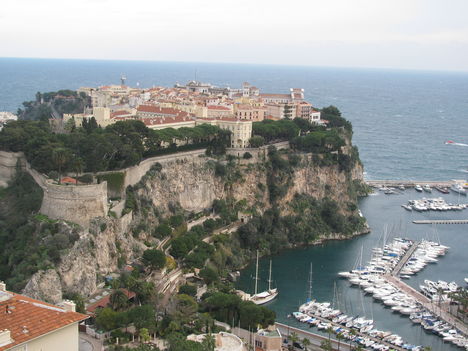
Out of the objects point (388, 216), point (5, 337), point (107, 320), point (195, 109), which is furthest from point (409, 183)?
point (5, 337)

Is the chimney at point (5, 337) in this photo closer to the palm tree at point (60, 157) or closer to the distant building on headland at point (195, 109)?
the palm tree at point (60, 157)

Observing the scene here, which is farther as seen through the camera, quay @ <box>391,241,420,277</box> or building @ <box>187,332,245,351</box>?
quay @ <box>391,241,420,277</box>

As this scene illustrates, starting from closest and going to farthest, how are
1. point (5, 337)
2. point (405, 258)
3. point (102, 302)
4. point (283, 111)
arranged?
1. point (5, 337)
2. point (102, 302)
3. point (405, 258)
4. point (283, 111)

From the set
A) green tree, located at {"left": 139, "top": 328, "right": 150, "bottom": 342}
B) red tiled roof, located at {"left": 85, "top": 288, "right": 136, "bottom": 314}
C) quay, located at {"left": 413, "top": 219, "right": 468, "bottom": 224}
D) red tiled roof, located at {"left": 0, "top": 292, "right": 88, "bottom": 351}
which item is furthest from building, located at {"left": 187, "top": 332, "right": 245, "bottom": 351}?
quay, located at {"left": 413, "top": 219, "right": 468, "bottom": 224}

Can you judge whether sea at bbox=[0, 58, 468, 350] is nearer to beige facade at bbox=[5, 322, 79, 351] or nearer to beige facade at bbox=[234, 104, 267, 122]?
A: beige facade at bbox=[234, 104, 267, 122]

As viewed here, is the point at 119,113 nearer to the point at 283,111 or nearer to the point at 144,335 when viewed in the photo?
the point at 283,111

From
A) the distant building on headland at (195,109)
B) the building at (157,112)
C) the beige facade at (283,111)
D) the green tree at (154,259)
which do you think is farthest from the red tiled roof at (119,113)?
the green tree at (154,259)

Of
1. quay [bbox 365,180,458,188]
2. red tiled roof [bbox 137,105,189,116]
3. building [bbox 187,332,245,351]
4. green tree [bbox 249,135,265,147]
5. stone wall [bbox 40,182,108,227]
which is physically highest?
red tiled roof [bbox 137,105,189,116]
